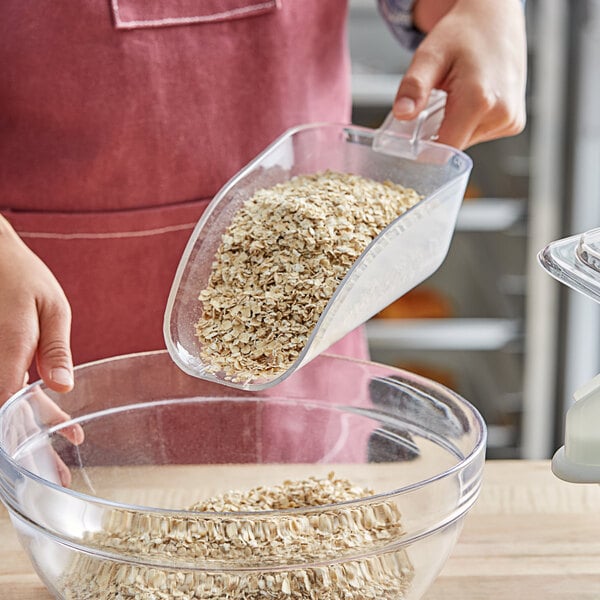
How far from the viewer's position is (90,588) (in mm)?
715

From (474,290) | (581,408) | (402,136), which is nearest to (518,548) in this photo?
(581,408)

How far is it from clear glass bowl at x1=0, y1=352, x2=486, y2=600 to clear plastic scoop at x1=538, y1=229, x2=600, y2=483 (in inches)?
2.9

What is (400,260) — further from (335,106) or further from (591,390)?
(335,106)

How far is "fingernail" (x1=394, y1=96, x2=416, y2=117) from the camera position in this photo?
3.16 ft

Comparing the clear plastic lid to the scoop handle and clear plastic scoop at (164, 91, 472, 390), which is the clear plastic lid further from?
the scoop handle

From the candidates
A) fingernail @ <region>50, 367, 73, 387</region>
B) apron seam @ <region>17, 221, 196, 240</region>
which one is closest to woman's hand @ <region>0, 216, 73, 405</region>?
fingernail @ <region>50, 367, 73, 387</region>

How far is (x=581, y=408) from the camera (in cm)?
68

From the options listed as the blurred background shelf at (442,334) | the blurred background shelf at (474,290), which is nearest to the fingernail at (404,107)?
the blurred background shelf at (474,290)

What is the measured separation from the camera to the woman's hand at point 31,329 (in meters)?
0.84

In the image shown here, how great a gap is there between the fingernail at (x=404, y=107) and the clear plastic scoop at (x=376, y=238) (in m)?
0.03

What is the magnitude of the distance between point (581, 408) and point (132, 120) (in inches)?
26.7

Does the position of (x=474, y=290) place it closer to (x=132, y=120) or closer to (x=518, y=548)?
(x=132, y=120)

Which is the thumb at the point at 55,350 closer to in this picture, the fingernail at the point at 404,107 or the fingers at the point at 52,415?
the fingers at the point at 52,415

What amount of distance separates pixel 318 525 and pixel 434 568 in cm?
12
